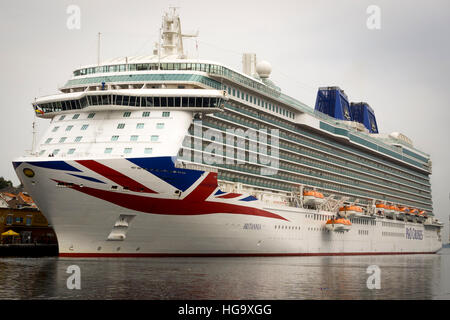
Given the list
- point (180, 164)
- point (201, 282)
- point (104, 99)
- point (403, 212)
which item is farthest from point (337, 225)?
point (201, 282)

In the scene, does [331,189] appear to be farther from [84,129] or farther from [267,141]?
[84,129]

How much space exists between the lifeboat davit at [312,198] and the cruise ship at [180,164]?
0.11 meters

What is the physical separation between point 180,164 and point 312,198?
18.2 meters

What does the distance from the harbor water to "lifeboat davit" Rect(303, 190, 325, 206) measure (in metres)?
17.1

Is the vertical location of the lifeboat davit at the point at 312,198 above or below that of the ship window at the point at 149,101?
below

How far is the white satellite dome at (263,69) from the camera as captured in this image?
5400cm

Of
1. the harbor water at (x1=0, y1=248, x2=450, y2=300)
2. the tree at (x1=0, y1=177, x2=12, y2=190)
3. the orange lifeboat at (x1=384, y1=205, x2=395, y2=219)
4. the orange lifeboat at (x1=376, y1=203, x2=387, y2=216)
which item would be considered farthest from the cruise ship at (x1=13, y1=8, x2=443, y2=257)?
the tree at (x1=0, y1=177, x2=12, y2=190)

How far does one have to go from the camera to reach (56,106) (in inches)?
1697

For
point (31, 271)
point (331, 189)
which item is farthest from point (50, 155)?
point (331, 189)

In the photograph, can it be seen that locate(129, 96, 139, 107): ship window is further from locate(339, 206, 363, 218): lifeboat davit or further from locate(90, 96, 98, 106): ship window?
locate(339, 206, 363, 218): lifeboat davit

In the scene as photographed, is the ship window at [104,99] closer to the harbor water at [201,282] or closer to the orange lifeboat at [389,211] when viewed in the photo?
the harbor water at [201,282]

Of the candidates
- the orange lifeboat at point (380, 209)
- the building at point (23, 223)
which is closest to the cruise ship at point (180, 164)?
the orange lifeboat at point (380, 209)
